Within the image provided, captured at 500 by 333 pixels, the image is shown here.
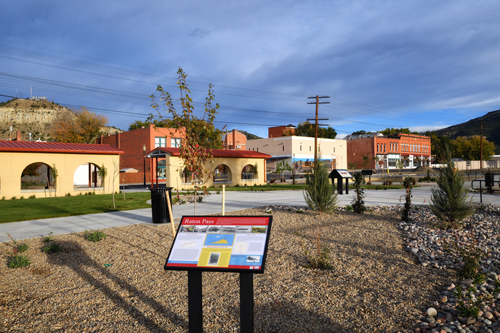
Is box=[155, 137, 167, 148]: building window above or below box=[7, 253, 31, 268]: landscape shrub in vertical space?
above

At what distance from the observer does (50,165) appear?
21891 mm

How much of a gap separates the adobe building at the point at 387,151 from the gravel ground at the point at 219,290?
66.5 meters

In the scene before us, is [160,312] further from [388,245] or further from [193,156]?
[388,245]

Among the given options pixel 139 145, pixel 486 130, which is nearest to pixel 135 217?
pixel 139 145

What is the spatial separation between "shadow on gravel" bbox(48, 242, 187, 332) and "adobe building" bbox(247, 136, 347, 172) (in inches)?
2178

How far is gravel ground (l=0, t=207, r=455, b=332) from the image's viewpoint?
3.76 m

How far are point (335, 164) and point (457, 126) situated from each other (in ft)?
540

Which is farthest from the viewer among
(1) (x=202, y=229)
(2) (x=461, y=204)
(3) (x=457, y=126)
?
(3) (x=457, y=126)

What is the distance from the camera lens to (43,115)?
350ft

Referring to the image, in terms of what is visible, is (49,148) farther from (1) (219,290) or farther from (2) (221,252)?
(2) (221,252)

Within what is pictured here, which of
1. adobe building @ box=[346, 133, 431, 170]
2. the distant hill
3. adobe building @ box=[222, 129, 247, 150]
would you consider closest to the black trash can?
adobe building @ box=[222, 129, 247, 150]

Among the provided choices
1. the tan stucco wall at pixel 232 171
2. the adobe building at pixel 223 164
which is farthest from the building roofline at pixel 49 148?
the tan stucco wall at pixel 232 171

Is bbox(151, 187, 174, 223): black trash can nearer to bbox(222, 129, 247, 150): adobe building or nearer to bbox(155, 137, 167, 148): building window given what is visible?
bbox(155, 137, 167, 148): building window

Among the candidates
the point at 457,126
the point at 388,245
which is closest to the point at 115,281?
the point at 388,245
